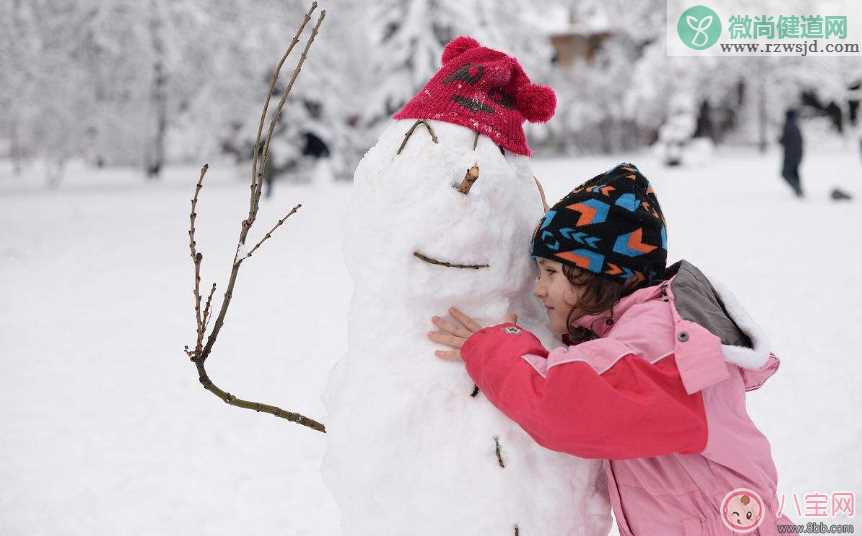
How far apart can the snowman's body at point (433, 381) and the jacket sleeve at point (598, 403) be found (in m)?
0.15

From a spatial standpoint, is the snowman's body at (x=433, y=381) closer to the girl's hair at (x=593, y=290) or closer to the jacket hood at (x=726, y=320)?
the girl's hair at (x=593, y=290)

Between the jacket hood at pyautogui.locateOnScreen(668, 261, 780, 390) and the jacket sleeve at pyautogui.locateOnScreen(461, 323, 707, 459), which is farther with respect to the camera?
the jacket hood at pyautogui.locateOnScreen(668, 261, 780, 390)

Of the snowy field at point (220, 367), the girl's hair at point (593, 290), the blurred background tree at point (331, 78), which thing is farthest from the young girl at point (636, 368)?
the blurred background tree at point (331, 78)

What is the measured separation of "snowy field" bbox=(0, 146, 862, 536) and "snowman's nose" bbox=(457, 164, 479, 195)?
2.25m

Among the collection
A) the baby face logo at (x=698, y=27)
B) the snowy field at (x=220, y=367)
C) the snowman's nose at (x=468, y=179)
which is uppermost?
the baby face logo at (x=698, y=27)

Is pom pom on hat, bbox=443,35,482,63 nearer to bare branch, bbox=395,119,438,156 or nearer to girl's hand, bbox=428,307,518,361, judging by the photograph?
bare branch, bbox=395,119,438,156

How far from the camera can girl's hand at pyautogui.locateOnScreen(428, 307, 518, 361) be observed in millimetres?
1475

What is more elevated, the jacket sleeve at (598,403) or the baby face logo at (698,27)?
the baby face logo at (698,27)

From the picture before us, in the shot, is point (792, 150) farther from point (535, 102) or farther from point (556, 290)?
point (556, 290)

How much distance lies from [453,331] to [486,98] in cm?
55

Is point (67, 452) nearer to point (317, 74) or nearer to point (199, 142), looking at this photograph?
point (317, 74)

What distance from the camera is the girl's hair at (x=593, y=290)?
153 cm

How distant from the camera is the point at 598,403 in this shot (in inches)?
50.9

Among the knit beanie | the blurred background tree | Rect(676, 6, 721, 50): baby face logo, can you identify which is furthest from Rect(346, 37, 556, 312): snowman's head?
the blurred background tree
